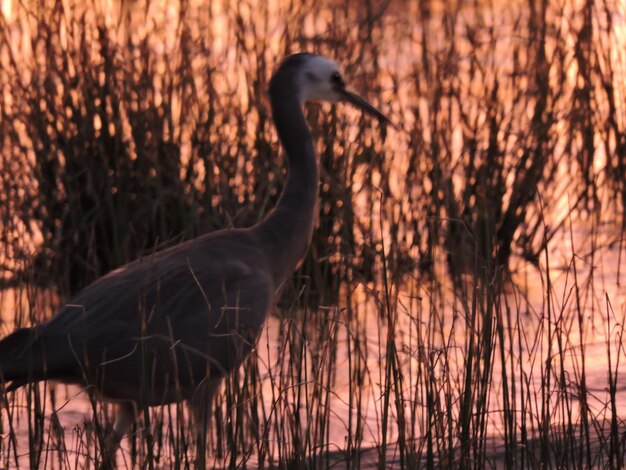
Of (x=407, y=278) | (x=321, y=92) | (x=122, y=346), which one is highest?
(x=321, y=92)

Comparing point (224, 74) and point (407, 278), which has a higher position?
point (224, 74)

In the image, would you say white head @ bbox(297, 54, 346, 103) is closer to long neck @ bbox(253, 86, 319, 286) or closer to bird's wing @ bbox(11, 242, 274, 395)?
long neck @ bbox(253, 86, 319, 286)

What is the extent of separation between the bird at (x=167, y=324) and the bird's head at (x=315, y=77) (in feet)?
1.53

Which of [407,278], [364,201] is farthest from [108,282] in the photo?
[364,201]

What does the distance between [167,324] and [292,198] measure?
59 centimetres

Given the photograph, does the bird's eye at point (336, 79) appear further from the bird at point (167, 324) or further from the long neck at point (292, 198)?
the bird at point (167, 324)

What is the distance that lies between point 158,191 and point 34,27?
0.86 m

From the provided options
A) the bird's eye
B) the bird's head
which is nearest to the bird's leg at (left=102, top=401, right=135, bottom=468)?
the bird's head

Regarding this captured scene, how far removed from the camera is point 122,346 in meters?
3.32

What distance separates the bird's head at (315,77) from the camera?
13.2 feet

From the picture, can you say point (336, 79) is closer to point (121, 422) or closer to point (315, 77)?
point (315, 77)

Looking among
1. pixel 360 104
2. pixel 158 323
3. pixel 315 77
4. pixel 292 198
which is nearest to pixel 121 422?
pixel 158 323

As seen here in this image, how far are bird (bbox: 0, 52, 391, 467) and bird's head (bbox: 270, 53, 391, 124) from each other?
1.53 feet

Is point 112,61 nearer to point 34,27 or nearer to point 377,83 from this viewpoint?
point 34,27
